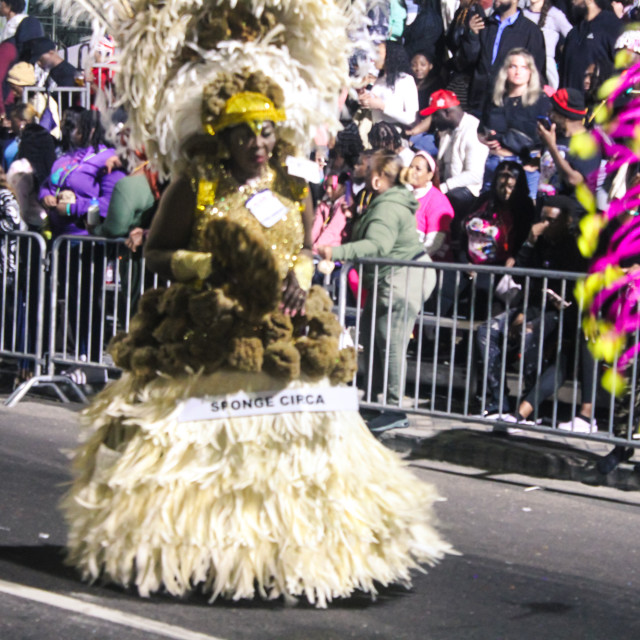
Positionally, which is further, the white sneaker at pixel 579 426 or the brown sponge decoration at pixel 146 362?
the white sneaker at pixel 579 426

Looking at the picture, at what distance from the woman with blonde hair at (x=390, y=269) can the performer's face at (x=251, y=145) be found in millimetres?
3368

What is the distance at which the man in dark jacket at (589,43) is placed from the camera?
30.4 feet

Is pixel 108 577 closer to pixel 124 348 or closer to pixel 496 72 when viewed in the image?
pixel 124 348

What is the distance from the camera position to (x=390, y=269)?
25.8 ft

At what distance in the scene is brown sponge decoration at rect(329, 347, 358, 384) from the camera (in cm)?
443

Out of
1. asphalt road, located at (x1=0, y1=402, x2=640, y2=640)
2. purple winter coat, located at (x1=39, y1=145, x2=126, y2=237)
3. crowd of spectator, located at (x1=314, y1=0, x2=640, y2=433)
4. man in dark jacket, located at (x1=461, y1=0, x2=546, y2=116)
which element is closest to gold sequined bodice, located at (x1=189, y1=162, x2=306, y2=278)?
asphalt road, located at (x1=0, y1=402, x2=640, y2=640)

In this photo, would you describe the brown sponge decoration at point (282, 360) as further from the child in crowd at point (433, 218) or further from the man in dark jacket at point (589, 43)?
the man in dark jacket at point (589, 43)

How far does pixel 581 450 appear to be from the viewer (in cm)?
758

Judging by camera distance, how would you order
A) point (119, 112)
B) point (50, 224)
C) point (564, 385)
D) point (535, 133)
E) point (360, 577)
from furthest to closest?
point (50, 224)
point (535, 133)
point (564, 385)
point (119, 112)
point (360, 577)

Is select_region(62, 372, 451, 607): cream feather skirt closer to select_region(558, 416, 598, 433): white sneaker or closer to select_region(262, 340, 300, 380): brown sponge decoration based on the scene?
select_region(262, 340, 300, 380): brown sponge decoration

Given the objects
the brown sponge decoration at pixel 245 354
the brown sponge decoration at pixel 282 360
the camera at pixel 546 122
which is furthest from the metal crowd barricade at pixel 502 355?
the brown sponge decoration at pixel 245 354

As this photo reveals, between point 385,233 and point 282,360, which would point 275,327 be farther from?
point 385,233

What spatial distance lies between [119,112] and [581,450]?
3.89 metres

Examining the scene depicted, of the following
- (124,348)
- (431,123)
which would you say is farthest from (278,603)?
(431,123)
